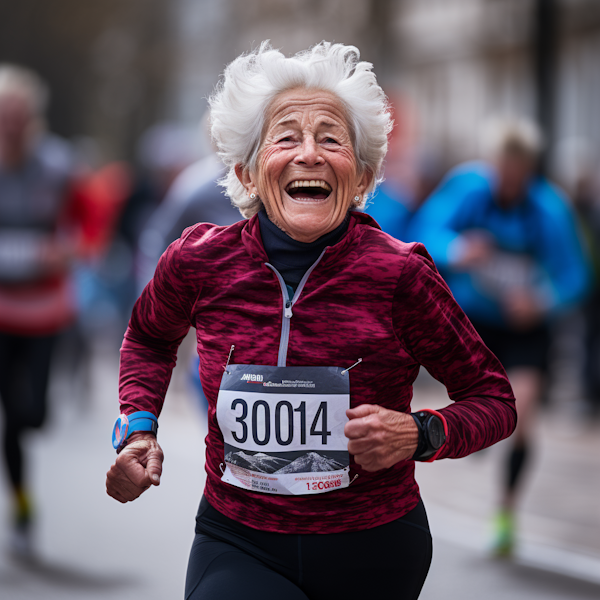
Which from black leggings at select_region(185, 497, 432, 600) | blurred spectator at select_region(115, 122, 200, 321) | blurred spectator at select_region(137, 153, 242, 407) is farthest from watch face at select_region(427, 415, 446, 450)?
blurred spectator at select_region(115, 122, 200, 321)

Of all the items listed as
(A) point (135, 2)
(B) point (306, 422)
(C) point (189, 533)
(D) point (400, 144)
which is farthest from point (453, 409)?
(A) point (135, 2)

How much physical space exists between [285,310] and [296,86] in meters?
0.53

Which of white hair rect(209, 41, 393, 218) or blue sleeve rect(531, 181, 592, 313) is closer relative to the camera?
white hair rect(209, 41, 393, 218)

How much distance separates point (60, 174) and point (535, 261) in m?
2.56

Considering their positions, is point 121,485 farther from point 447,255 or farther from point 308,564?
point 447,255

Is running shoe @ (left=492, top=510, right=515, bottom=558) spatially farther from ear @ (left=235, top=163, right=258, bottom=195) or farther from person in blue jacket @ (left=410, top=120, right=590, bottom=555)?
ear @ (left=235, top=163, right=258, bottom=195)

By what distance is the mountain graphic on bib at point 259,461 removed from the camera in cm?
247

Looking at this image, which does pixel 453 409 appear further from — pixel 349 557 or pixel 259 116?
pixel 259 116

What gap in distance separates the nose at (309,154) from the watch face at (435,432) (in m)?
0.62

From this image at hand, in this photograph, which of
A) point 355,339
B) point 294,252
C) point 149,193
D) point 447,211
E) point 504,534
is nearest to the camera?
point 355,339

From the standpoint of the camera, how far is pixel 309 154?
98.6 inches

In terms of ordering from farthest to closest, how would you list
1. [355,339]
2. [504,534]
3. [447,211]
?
[447,211], [504,534], [355,339]

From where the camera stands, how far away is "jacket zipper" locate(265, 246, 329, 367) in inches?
96.9

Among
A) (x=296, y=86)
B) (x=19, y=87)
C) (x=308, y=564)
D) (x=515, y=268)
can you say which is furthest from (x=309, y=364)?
(x=19, y=87)
